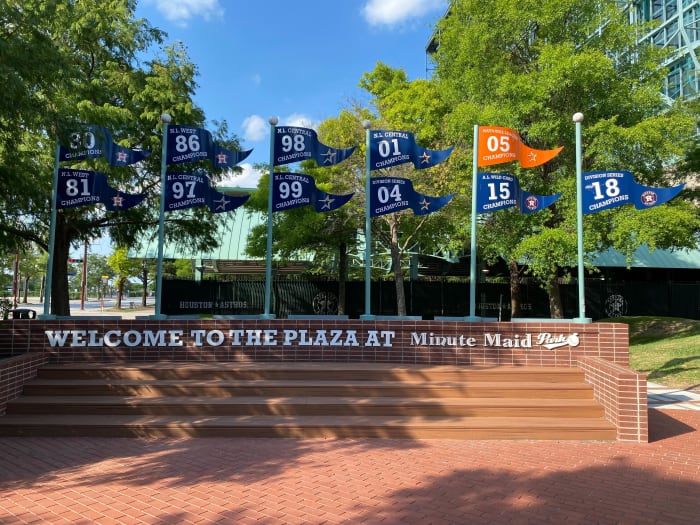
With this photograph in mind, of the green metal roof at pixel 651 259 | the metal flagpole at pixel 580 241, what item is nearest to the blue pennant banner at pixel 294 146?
the metal flagpole at pixel 580 241

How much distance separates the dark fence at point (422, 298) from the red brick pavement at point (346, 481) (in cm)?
1617

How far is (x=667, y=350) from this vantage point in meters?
14.7

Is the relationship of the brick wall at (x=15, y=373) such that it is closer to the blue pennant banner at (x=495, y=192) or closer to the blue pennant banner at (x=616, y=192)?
the blue pennant banner at (x=495, y=192)

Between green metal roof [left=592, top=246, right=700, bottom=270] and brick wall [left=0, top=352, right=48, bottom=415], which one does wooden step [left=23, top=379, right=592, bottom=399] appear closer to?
brick wall [left=0, top=352, right=48, bottom=415]

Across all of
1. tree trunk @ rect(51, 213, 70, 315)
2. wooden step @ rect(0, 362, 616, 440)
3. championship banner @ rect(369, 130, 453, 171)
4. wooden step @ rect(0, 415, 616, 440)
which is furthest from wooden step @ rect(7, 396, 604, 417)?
tree trunk @ rect(51, 213, 70, 315)

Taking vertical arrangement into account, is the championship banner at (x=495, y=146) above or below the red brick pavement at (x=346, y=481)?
above

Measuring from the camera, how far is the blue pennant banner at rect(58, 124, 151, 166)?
9203 mm

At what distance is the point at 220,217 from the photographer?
16703 mm

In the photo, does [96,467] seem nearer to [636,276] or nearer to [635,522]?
[635,522]

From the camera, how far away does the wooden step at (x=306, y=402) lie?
6.60 meters

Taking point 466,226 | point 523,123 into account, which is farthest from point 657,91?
point 466,226

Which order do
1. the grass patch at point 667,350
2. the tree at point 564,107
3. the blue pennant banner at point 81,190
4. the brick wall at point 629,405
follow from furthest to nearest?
the tree at point 564,107
the grass patch at point 667,350
the blue pennant banner at point 81,190
the brick wall at point 629,405

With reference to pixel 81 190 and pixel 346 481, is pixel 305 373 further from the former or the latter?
pixel 81 190

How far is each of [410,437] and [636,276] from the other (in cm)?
2893
